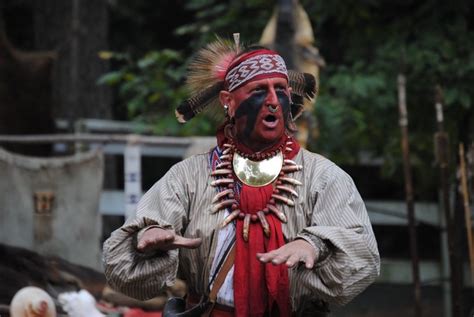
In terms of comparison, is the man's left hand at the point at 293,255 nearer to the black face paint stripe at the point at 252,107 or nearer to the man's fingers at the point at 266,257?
the man's fingers at the point at 266,257

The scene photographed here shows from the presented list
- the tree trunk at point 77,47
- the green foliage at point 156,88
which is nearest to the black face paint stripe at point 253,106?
the green foliage at point 156,88

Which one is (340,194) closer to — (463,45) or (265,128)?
(265,128)

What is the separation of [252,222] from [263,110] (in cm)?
43

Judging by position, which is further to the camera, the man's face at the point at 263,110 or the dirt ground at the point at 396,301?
the dirt ground at the point at 396,301

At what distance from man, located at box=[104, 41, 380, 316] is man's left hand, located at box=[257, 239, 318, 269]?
0.03 meters

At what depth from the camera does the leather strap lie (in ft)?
14.0

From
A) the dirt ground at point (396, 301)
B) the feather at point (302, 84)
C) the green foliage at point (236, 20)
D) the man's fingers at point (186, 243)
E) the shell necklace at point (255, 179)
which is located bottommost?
the dirt ground at point (396, 301)

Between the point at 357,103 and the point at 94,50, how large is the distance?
2950 millimetres

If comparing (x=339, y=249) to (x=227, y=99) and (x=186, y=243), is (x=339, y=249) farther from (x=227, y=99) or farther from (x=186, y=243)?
(x=227, y=99)

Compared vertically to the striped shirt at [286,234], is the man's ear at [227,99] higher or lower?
higher

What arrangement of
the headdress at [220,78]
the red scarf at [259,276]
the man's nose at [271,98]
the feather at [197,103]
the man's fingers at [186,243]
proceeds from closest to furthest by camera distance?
1. the man's fingers at [186,243]
2. the red scarf at [259,276]
3. the man's nose at [271,98]
4. the headdress at [220,78]
5. the feather at [197,103]

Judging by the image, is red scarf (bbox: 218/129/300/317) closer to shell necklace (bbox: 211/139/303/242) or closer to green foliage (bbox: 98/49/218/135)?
shell necklace (bbox: 211/139/303/242)

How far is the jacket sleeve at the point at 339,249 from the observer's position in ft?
13.2

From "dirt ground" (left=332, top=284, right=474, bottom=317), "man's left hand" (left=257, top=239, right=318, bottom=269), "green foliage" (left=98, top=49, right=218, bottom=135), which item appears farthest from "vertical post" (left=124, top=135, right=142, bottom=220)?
"man's left hand" (left=257, top=239, right=318, bottom=269)
